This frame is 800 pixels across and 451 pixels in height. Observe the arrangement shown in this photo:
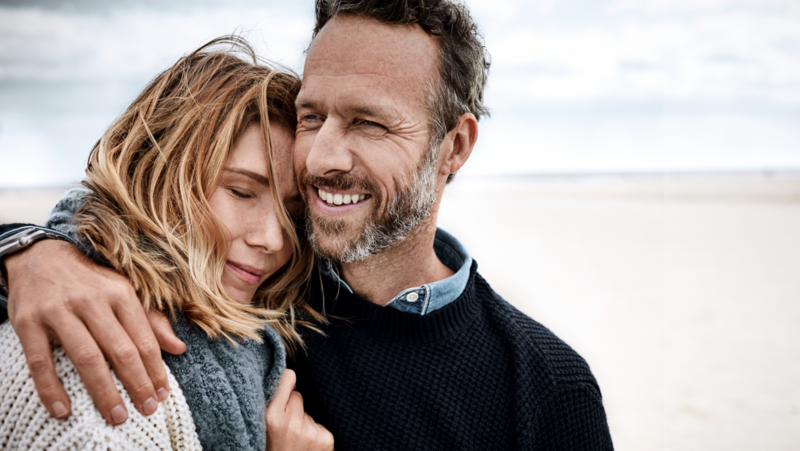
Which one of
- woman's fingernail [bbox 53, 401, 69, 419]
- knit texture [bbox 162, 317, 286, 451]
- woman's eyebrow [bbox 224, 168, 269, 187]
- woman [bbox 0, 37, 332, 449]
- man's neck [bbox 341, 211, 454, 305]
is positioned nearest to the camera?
woman's fingernail [bbox 53, 401, 69, 419]

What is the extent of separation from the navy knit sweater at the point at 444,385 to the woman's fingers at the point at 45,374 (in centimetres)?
83

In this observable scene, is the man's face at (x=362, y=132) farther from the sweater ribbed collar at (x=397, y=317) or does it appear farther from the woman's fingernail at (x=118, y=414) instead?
the woman's fingernail at (x=118, y=414)

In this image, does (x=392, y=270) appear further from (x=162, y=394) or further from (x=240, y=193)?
(x=162, y=394)

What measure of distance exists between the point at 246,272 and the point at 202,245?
0.20 metres

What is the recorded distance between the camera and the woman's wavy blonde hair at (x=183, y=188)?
1.50 m

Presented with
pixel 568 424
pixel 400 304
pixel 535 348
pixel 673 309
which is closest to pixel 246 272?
pixel 400 304

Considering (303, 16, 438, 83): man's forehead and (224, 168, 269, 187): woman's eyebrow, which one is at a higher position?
(303, 16, 438, 83): man's forehead

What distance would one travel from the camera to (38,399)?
115 cm

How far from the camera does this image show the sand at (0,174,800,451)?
4.52m

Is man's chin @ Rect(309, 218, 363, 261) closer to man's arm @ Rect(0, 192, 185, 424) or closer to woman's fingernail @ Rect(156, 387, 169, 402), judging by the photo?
man's arm @ Rect(0, 192, 185, 424)

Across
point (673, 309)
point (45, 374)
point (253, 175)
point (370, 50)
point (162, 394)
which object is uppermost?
point (370, 50)

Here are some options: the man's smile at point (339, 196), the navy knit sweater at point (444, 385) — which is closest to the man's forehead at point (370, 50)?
the man's smile at point (339, 196)

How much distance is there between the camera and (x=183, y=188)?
1620 millimetres

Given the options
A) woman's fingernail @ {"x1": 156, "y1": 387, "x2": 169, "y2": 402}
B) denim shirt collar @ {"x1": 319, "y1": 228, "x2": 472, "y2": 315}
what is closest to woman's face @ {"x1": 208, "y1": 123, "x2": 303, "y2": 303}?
denim shirt collar @ {"x1": 319, "y1": 228, "x2": 472, "y2": 315}
